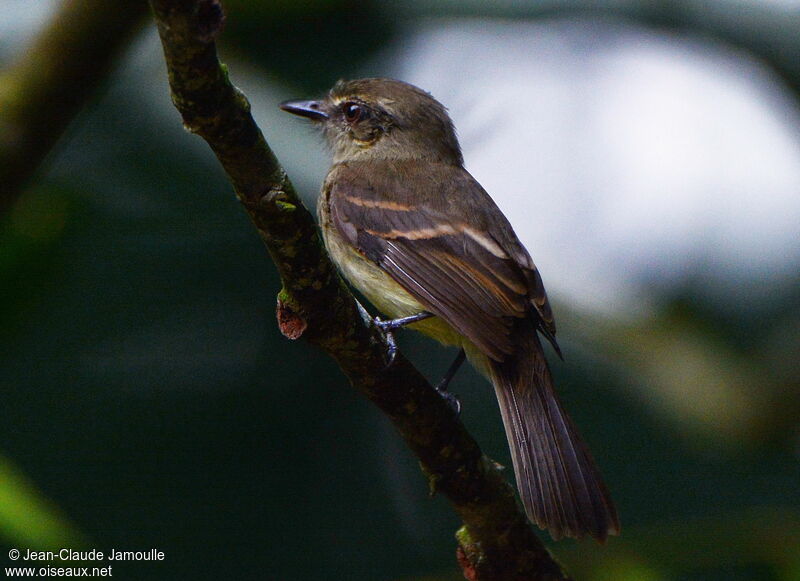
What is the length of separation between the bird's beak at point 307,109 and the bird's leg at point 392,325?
4.62 feet

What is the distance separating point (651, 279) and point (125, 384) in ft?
9.76

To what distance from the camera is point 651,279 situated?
550 cm

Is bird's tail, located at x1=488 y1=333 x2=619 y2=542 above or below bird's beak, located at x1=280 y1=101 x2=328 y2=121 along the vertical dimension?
below

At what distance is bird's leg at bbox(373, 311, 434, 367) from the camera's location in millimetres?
2811

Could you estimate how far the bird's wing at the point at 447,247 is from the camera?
3.38 meters

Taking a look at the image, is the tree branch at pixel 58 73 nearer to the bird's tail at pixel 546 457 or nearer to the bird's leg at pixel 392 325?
the bird's leg at pixel 392 325

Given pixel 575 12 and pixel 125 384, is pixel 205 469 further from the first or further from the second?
pixel 575 12

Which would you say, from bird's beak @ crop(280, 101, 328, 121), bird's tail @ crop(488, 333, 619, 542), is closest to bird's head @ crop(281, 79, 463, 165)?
bird's beak @ crop(280, 101, 328, 121)

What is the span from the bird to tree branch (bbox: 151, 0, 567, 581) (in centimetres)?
16

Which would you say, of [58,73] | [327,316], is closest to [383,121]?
[58,73]

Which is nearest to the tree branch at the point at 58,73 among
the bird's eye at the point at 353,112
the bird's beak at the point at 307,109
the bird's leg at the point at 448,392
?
the bird's beak at the point at 307,109

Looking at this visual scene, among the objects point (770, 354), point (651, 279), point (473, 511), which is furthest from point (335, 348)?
point (651, 279)

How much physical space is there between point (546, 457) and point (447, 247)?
904 mm

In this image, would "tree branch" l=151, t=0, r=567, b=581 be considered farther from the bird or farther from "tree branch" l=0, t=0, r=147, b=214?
"tree branch" l=0, t=0, r=147, b=214
